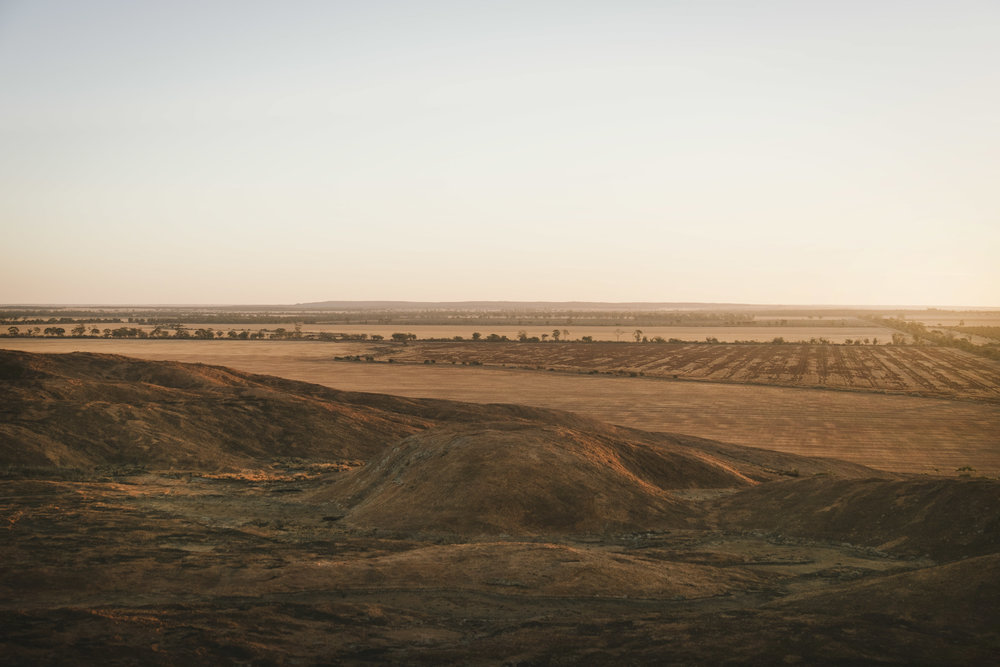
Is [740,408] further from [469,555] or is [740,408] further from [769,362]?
[469,555]

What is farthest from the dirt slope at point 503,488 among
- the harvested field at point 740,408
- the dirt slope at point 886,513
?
the harvested field at point 740,408

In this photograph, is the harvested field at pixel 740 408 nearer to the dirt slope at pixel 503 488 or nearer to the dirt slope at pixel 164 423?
the dirt slope at pixel 164 423

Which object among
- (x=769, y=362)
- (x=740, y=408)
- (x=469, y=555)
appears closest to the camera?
(x=469, y=555)

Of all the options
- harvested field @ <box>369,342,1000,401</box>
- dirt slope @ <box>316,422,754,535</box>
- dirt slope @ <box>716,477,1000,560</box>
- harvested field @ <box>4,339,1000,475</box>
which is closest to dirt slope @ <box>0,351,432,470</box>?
dirt slope @ <box>316,422,754,535</box>

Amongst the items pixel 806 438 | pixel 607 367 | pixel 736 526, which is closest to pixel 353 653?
pixel 736 526

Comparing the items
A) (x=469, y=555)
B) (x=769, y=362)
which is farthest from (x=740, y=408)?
(x=469, y=555)

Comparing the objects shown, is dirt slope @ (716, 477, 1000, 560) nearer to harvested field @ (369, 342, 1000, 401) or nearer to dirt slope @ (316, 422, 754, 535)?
dirt slope @ (316, 422, 754, 535)
